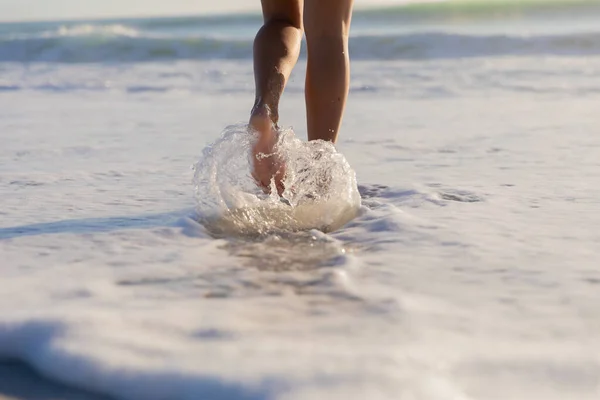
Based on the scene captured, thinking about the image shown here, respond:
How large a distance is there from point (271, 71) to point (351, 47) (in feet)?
23.0

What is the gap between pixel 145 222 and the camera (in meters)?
1.83

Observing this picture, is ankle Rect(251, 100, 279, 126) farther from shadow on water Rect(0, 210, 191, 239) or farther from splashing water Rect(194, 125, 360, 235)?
shadow on water Rect(0, 210, 191, 239)

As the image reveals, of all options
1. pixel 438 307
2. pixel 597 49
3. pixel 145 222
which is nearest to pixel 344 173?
pixel 145 222

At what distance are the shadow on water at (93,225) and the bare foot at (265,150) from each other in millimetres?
214

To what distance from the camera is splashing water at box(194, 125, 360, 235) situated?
1.79 m

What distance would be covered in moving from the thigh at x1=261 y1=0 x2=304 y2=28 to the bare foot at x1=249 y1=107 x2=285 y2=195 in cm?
36

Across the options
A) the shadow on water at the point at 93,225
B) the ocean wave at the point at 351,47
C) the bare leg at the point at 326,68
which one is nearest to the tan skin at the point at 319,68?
the bare leg at the point at 326,68

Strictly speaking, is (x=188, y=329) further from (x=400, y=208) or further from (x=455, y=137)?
(x=455, y=137)

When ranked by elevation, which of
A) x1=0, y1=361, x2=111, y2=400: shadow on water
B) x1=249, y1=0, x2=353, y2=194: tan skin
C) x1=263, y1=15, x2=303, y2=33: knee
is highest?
x1=263, y1=15, x2=303, y2=33: knee

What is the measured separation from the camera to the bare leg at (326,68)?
1911 mm

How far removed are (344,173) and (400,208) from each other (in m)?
0.19

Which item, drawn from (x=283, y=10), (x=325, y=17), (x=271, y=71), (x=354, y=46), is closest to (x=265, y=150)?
(x=271, y=71)

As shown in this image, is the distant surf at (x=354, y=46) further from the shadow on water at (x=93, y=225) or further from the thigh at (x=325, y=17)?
the shadow on water at (x=93, y=225)

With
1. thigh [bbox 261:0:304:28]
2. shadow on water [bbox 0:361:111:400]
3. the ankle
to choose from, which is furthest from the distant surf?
shadow on water [bbox 0:361:111:400]
